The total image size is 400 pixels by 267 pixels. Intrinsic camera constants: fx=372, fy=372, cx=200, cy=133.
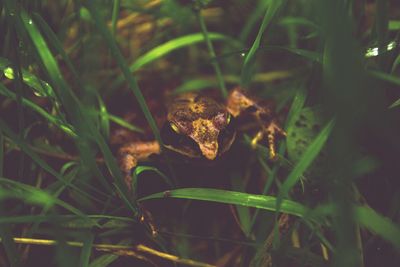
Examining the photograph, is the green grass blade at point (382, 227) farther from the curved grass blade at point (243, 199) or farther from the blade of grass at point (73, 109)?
the blade of grass at point (73, 109)

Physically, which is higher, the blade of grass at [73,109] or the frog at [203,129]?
the blade of grass at [73,109]

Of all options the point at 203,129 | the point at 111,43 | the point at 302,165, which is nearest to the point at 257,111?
the point at 203,129

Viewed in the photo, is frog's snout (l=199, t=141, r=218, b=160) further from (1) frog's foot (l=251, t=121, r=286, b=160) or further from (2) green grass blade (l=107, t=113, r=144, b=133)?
(2) green grass blade (l=107, t=113, r=144, b=133)

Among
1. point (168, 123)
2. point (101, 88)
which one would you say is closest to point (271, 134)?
point (168, 123)

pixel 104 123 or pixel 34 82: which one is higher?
pixel 34 82

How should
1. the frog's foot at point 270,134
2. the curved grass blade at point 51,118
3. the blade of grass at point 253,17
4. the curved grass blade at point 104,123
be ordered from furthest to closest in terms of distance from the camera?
the blade of grass at point 253,17 → the curved grass blade at point 104,123 → the frog's foot at point 270,134 → the curved grass blade at point 51,118

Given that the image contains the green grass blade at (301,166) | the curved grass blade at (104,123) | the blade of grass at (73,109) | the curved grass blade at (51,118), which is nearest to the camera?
the green grass blade at (301,166)

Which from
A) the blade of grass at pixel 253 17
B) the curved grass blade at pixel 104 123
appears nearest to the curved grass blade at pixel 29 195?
the curved grass blade at pixel 104 123

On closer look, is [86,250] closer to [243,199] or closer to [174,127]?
[243,199]
